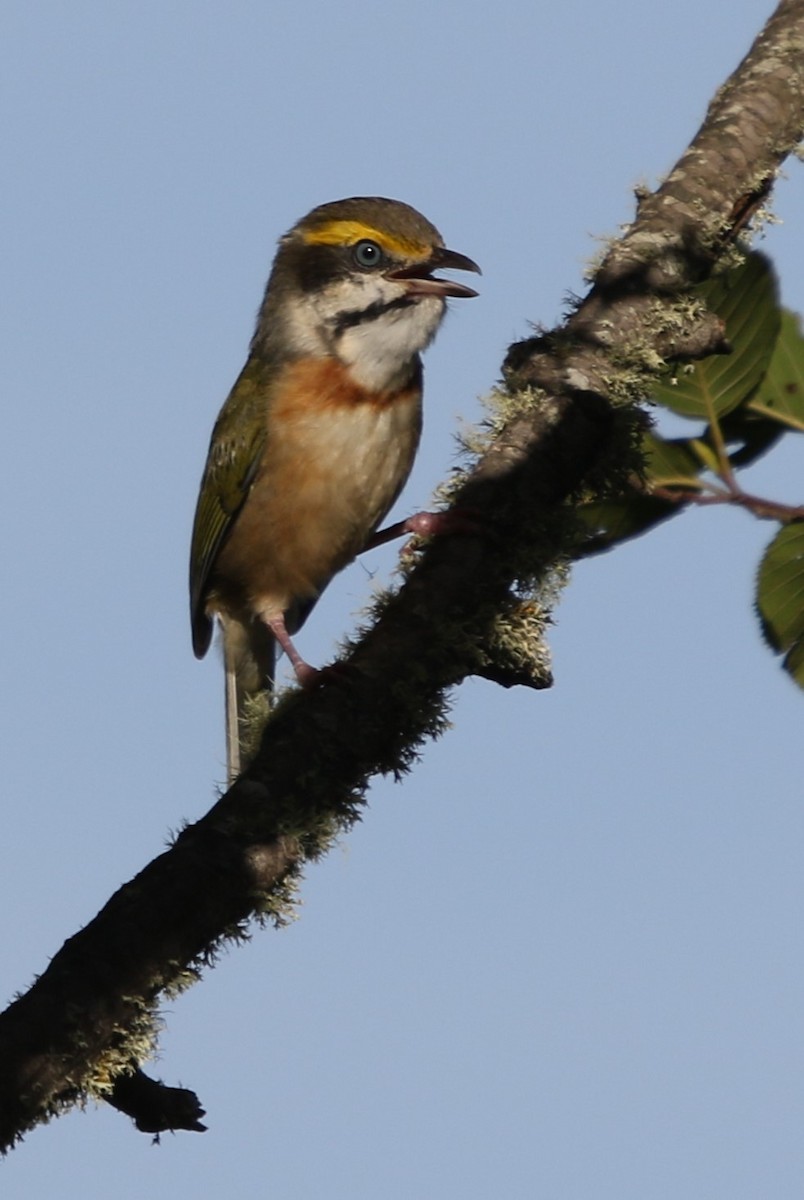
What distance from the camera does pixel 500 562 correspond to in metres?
4.07

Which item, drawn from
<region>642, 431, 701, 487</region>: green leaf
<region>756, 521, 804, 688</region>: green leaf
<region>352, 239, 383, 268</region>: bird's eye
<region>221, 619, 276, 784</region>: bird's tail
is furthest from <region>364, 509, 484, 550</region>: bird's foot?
<region>221, 619, 276, 784</region>: bird's tail

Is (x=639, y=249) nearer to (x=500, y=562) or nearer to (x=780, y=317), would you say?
(x=780, y=317)

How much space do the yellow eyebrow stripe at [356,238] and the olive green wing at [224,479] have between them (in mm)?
672

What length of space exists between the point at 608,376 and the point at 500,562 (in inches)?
25.5

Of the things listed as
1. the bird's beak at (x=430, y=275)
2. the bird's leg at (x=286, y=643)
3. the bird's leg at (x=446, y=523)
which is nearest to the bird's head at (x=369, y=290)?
Result: the bird's beak at (x=430, y=275)

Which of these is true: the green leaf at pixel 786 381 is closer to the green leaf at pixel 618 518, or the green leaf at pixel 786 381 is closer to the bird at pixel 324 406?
the green leaf at pixel 618 518

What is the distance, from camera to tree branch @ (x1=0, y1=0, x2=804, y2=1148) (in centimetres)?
305

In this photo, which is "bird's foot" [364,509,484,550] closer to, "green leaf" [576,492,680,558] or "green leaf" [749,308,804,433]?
"green leaf" [576,492,680,558]

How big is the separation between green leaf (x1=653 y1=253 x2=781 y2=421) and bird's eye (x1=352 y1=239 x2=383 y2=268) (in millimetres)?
2774

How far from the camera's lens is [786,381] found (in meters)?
4.05

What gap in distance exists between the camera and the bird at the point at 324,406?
6684 mm

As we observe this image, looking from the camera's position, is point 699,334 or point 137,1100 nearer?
point 137,1100

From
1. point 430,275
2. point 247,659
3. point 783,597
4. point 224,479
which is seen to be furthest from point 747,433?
point 247,659

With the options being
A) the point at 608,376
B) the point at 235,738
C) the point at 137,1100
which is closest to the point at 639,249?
the point at 608,376
